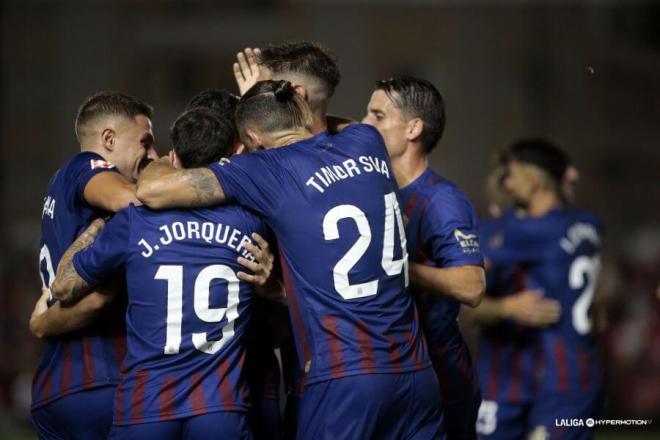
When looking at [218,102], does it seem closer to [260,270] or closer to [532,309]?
[260,270]

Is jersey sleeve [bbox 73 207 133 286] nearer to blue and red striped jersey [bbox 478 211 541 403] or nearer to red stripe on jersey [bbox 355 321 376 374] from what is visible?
red stripe on jersey [bbox 355 321 376 374]

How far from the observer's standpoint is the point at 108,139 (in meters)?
5.61

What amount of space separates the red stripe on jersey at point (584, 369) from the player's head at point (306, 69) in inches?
126

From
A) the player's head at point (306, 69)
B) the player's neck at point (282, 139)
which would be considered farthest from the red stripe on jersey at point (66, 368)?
the player's head at point (306, 69)

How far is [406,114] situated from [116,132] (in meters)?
1.62

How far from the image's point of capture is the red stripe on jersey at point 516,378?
754cm

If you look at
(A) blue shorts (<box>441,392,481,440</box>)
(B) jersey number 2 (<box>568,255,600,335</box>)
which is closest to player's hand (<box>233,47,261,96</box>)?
(A) blue shorts (<box>441,392,481,440</box>)

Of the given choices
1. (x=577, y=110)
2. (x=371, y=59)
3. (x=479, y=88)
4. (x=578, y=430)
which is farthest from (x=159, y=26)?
(x=578, y=430)

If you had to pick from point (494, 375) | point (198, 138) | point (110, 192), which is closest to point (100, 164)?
point (110, 192)

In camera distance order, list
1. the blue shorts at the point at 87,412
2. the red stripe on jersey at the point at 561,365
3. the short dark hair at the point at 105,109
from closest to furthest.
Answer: the blue shorts at the point at 87,412 → the short dark hair at the point at 105,109 → the red stripe on jersey at the point at 561,365

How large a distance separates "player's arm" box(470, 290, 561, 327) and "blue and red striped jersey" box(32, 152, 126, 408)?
3.15m

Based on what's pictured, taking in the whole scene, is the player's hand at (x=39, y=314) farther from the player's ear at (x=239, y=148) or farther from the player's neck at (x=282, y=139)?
the player's neck at (x=282, y=139)

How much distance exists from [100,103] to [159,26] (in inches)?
1003

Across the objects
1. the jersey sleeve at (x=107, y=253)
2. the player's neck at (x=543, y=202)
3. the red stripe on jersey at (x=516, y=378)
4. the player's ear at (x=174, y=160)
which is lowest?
the red stripe on jersey at (x=516, y=378)
